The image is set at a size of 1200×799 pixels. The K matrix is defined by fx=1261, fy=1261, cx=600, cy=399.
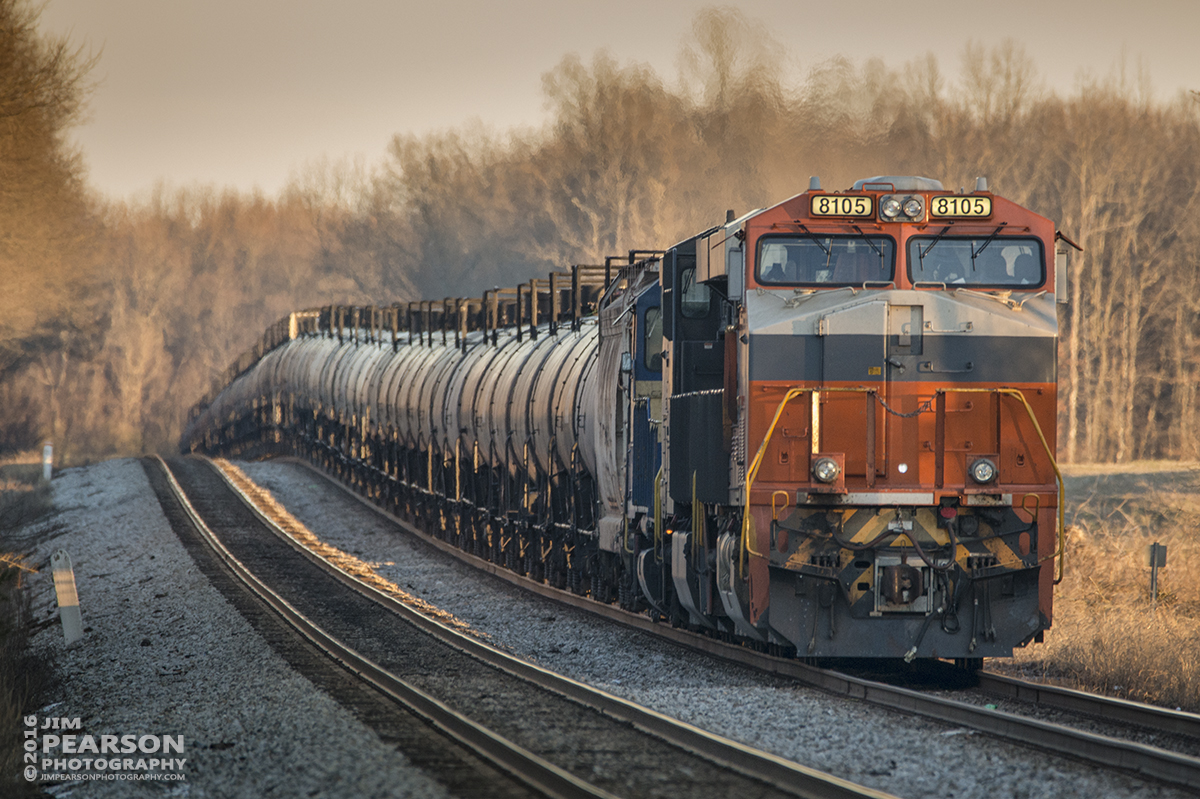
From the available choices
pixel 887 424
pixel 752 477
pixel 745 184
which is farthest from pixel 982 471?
pixel 745 184

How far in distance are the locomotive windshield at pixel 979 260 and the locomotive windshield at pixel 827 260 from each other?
0.81ft

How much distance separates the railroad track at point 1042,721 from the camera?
731 cm

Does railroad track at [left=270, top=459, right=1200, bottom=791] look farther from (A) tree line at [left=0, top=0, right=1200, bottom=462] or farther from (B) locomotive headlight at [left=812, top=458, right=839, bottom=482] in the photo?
(A) tree line at [left=0, top=0, right=1200, bottom=462]

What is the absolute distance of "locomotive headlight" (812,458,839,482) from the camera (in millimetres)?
10055

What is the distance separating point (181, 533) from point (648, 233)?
26.0 m

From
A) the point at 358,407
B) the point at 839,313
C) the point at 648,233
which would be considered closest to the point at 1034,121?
the point at 648,233

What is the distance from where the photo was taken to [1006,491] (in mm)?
10148

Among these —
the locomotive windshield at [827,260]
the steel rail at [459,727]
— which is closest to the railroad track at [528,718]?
the steel rail at [459,727]

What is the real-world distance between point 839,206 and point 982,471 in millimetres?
2438

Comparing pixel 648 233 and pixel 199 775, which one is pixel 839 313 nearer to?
pixel 199 775

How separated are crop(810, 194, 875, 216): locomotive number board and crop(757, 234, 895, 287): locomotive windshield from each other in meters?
0.19

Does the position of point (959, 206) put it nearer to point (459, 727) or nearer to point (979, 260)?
point (979, 260)

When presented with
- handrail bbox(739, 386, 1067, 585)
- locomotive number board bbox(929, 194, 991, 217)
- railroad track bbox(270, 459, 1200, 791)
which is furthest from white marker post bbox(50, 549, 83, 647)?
locomotive number board bbox(929, 194, 991, 217)

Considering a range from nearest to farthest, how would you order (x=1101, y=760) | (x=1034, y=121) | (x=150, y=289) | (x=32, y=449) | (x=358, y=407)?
(x=1101, y=760) < (x=358, y=407) < (x=1034, y=121) < (x=32, y=449) < (x=150, y=289)
